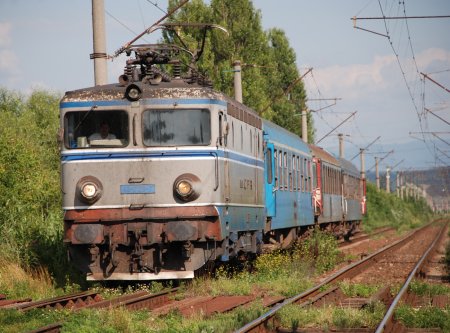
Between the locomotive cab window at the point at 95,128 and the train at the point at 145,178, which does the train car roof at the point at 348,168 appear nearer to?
the train at the point at 145,178

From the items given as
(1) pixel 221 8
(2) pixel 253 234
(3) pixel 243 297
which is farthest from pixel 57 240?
(1) pixel 221 8

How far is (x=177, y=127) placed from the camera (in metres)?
14.6

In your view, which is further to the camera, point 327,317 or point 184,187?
point 184,187

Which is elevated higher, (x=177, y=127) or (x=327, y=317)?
(x=177, y=127)

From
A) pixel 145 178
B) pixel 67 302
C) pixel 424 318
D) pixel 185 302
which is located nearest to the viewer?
pixel 424 318

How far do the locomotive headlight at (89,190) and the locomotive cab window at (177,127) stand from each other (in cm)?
106

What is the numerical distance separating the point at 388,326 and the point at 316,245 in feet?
40.8

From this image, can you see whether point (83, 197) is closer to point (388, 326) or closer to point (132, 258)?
point (132, 258)

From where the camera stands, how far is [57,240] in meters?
18.0

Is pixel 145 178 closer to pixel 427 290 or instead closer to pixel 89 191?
pixel 89 191

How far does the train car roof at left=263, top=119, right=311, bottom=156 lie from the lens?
66.4ft

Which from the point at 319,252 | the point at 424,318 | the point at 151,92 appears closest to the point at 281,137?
the point at 319,252

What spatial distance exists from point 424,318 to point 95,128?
21.1ft

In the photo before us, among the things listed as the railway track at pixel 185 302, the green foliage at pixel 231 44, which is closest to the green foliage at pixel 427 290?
the railway track at pixel 185 302
